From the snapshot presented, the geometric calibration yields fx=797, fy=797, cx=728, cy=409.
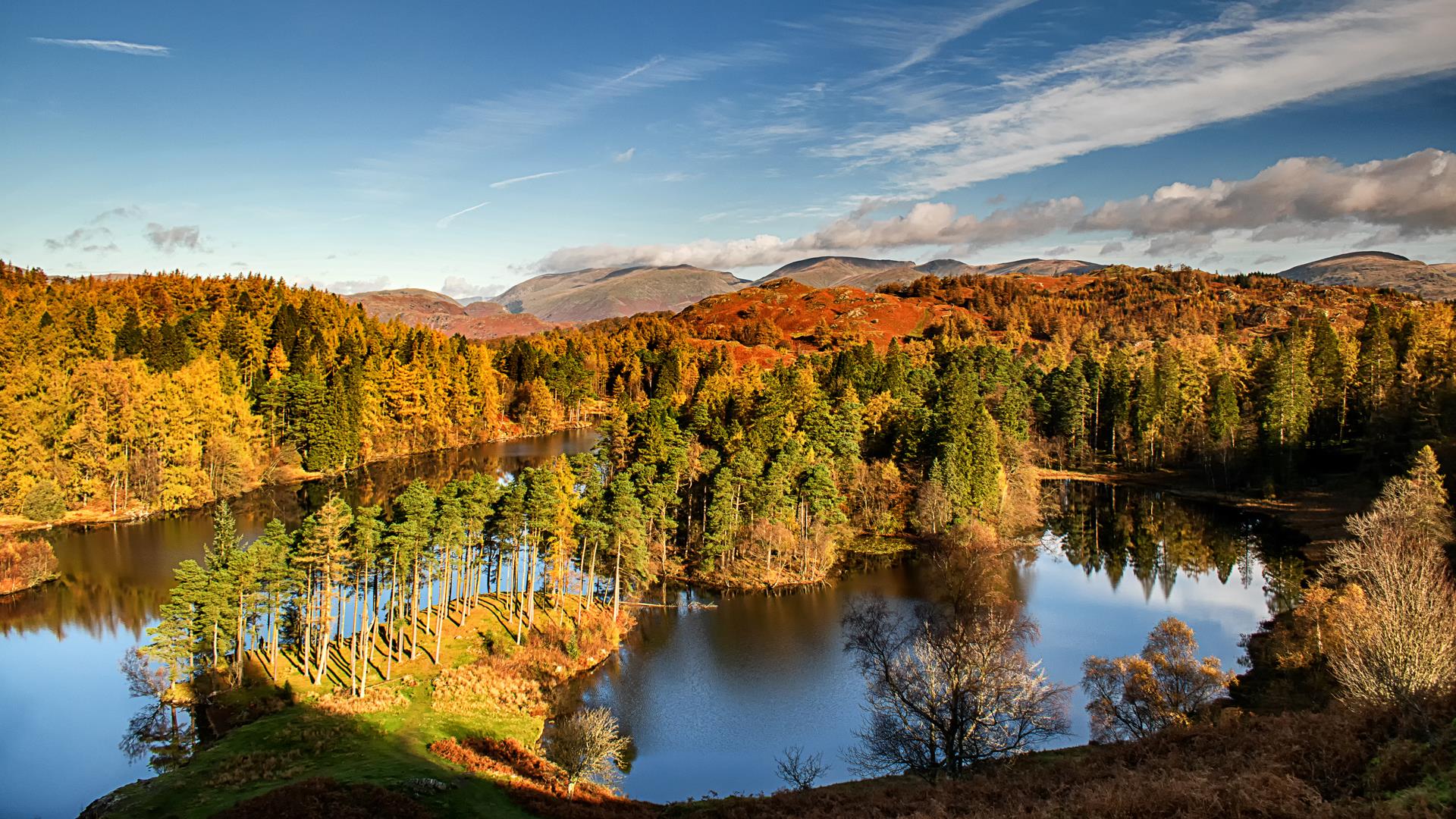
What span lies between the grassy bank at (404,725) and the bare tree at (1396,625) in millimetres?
24946

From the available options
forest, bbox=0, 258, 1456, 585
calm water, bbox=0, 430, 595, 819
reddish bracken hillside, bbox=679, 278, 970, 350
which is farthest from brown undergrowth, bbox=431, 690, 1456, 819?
reddish bracken hillside, bbox=679, 278, 970, 350

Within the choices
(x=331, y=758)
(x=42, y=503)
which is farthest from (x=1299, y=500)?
(x=42, y=503)

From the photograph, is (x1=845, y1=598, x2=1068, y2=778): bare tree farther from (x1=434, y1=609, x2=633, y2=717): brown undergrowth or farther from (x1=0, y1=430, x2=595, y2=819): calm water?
(x1=0, y1=430, x2=595, y2=819): calm water

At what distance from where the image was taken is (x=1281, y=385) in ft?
250

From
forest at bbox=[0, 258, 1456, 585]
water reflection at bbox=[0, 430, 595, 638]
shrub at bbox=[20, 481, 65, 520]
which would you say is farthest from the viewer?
shrub at bbox=[20, 481, 65, 520]

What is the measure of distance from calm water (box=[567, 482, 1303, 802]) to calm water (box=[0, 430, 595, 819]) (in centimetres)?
1968

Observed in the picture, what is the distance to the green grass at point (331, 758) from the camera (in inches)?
959

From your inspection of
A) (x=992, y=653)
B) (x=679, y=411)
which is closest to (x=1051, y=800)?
(x=992, y=653)

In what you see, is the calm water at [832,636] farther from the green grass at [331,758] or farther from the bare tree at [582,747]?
the green grass at [331,758]

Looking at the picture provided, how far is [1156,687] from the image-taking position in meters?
29.2

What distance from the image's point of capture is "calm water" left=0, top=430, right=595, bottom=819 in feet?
97.5

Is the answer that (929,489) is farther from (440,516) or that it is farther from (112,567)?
(112,567)

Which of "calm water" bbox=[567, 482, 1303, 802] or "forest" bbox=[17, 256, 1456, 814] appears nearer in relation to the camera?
"forest" bbox=[17, 256, 1456, 814]

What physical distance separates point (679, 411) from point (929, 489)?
79.4 feet
